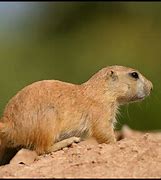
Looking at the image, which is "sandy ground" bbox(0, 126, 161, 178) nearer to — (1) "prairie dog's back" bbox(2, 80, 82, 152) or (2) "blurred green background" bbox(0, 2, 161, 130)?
(1) "prairie dog's back" bbox(2, 80, 82, 152)

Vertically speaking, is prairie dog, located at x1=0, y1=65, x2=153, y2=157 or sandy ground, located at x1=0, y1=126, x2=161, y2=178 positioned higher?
prairie dog, located at x1=0, y1=65, x2=153, y2=157

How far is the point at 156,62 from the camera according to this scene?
21.2 metres

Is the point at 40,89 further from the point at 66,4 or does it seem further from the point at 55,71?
the point at 66,4

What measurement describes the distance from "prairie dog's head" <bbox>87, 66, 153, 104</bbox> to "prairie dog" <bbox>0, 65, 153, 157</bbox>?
10 cm

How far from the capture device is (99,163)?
26.6 feet

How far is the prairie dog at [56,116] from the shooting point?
9359 mm

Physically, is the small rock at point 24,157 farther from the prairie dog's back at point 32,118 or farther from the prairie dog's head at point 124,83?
the prairie dog's head at point 124,83

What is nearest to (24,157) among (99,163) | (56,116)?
(56,116)

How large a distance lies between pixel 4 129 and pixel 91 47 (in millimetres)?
14023

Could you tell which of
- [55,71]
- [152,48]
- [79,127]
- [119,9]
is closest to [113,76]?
[79,127]

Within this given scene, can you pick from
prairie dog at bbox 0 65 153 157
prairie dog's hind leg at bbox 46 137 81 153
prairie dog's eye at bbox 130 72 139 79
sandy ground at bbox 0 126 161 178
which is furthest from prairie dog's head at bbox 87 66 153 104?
sandy ground at bbox 0 126 161 178

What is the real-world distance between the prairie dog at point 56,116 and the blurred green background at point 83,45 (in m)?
6.89

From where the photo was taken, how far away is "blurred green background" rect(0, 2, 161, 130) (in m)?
19.0

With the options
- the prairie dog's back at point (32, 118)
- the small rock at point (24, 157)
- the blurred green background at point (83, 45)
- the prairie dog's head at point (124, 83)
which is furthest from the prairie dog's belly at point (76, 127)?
the blurred green background at point (83, 45)
